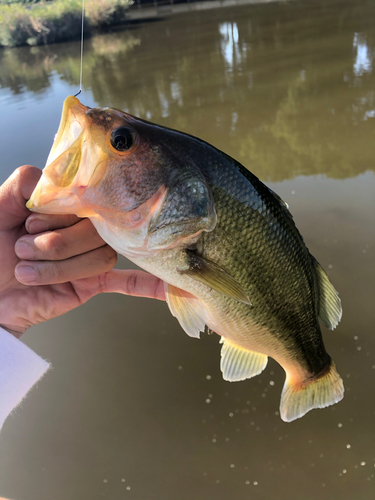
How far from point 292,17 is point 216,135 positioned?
1198cm

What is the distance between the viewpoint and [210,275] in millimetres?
1283

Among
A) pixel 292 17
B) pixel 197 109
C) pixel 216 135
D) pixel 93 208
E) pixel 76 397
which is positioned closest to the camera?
pixel 93 208

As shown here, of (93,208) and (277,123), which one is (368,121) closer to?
(277,123)

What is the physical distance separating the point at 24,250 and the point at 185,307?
69cm

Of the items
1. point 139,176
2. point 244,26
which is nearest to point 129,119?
point 139,176

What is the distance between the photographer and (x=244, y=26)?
1466cm

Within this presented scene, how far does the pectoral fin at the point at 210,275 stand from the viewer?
1.28 m

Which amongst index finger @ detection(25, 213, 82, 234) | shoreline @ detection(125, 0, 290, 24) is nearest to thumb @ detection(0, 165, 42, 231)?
index finger @ detection(25, 213, 82, 234)

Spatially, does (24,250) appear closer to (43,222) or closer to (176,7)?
(43,222)

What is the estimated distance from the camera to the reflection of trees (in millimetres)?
5410

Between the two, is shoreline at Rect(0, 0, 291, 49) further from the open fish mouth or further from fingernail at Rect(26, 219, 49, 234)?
the open fish mouth

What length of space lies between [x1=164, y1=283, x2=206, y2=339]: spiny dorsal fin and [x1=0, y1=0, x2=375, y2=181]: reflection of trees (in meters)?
3.73

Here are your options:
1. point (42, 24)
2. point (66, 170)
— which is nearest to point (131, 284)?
point (66, 170)

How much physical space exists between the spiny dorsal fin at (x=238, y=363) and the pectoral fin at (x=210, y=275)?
1.57 feet
